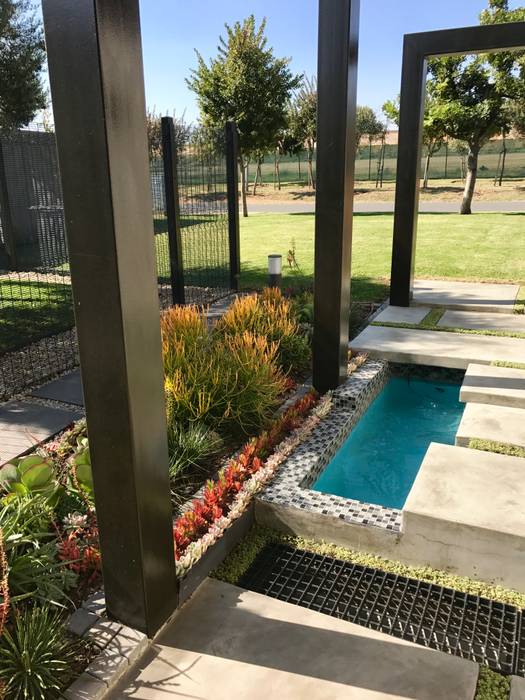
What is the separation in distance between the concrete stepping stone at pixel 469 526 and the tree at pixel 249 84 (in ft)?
48.4

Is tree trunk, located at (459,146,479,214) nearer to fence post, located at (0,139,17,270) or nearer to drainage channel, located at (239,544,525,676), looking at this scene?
fence post, located at (0,139,17,270)

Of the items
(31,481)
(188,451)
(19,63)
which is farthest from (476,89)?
(31,481)

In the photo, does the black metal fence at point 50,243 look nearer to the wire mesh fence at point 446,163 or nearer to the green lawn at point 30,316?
the green lawn at point 30,316

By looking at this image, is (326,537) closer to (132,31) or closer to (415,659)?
(415,659)

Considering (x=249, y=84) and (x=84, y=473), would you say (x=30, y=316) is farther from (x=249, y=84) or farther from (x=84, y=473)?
(x=249, y=84)

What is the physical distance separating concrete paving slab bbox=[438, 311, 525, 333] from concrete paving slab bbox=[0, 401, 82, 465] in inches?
177

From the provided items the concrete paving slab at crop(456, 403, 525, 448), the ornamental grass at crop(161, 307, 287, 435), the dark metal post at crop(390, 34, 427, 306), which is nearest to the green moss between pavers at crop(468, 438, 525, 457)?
the concrete paving slab at crop(456, 403, 525, 448)

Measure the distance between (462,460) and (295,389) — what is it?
5.96ft

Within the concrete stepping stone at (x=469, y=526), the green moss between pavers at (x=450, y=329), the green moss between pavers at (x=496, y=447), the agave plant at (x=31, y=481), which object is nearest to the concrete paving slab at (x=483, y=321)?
the green moss between pavers at (x=450, y=329)

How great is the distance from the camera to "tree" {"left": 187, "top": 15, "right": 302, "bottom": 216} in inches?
671

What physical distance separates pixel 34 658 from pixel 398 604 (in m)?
1.57

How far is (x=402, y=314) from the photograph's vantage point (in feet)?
24.3

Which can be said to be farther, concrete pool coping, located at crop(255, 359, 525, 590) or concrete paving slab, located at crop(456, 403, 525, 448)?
concrete paving slab, located at crop(456, 403, 525, 448)

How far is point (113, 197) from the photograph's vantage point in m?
1.77
